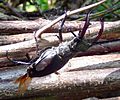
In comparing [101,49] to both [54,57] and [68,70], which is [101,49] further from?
[54,57]

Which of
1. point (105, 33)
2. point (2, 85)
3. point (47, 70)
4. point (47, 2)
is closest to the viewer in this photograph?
point (47, 70)

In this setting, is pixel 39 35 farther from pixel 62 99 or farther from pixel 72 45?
pixel 62 99

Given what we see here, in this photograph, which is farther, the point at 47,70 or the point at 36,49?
the point at 36,49

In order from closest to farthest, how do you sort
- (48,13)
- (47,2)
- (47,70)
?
1. (47,70)
2. (48,13)
3. (47,2)

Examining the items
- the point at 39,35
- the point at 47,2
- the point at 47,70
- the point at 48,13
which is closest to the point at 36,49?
the point at 39,35

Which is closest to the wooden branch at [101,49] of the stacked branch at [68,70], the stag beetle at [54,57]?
the stacked branch at [68,70]

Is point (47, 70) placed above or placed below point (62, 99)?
above
